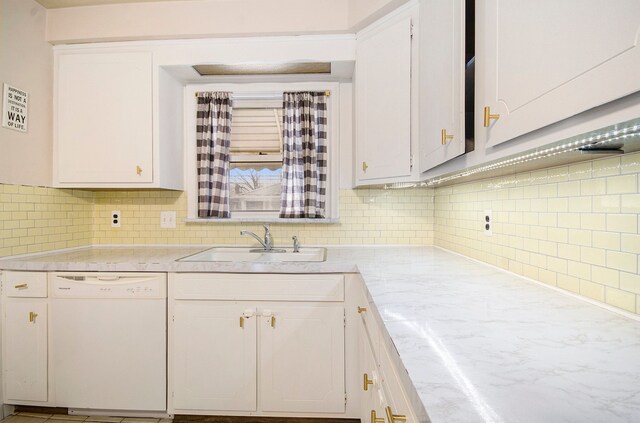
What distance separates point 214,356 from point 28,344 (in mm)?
1039

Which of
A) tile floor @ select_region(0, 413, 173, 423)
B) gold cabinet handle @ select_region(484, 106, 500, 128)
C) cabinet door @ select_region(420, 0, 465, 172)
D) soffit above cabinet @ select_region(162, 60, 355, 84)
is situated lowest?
tile floor @ select_region(0, 413, 173, 423)

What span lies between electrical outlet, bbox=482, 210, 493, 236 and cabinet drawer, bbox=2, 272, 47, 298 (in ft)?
7.72

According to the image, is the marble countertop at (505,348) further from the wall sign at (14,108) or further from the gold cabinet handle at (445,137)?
the wall sign at (14,108)

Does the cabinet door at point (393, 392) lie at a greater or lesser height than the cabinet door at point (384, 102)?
lesser

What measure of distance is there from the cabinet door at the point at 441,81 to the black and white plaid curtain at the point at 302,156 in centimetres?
91

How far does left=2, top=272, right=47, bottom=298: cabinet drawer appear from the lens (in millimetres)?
1790

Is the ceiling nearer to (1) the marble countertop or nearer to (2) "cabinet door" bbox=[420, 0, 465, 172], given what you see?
(2) "cabinet door" bbox=[420, 0, 465, 172]

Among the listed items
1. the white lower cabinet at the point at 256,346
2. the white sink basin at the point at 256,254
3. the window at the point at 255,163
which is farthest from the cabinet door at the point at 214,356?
the window at the point at 255,163

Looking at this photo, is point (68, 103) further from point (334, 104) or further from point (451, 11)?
point (451, 11)

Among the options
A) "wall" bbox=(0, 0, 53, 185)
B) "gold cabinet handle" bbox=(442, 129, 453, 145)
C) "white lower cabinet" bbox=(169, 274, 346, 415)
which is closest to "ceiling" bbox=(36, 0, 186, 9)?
"wall" bbox=(0, 0, 53, 185)

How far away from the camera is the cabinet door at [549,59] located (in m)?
0.51

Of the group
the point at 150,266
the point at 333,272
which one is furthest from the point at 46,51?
the point at 333,272

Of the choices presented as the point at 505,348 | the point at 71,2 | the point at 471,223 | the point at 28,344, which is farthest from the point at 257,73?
the point at 505,348

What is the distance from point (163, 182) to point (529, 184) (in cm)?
202
